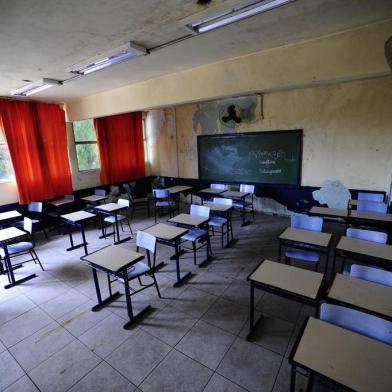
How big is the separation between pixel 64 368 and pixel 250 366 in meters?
1.70

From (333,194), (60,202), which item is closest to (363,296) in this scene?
(333,194)

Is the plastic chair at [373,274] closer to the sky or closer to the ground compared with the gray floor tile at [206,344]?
closer to the sky

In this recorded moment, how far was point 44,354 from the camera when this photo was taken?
2.45 metres

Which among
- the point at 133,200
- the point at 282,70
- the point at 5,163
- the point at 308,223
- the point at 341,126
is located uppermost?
the point at 282,70

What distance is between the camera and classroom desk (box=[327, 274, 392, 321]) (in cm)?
181

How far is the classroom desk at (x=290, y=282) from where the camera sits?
2020 millimetres

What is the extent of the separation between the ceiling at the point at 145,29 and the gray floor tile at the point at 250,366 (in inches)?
121

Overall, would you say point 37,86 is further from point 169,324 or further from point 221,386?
point 221,386

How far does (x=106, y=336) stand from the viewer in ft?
8.63

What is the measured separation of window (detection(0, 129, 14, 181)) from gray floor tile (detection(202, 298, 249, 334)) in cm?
523

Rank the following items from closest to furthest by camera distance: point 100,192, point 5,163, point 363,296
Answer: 1. point 363,296
2. point 5,163
3. point 100,192

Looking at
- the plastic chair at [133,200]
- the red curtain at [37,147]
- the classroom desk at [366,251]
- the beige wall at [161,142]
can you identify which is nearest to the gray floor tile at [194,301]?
the classroom desk at [366,251]

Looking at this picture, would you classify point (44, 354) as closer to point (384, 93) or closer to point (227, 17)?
point (227, 17)

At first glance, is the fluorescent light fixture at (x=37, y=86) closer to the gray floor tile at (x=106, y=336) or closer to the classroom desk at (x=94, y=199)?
the classroom desk at (x=94, y=199)
